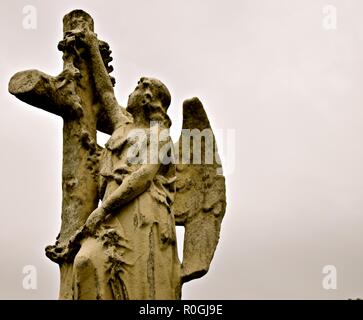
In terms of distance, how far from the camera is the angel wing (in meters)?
7.87

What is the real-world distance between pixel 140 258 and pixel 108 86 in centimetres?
224

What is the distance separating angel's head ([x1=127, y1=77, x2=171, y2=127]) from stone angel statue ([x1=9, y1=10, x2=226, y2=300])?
1cm

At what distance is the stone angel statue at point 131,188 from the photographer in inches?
275

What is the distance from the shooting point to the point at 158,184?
751 cm

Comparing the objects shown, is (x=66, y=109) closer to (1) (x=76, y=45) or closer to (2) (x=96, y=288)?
(1) (x=76, y=45)

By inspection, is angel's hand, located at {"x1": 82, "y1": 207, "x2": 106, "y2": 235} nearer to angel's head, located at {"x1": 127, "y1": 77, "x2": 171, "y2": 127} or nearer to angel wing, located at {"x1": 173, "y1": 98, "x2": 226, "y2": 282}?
angel wing, located at {"x1": 173, "y1": 98, "x2": 226, "y2": 282}

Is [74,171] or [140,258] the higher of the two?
[74,171]

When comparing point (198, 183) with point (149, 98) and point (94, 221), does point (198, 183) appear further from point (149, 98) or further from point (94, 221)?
point (94, 221)

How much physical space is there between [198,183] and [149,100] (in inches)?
44.1

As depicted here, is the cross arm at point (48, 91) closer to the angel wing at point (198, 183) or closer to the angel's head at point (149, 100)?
the angel's head at point (149, 100)
